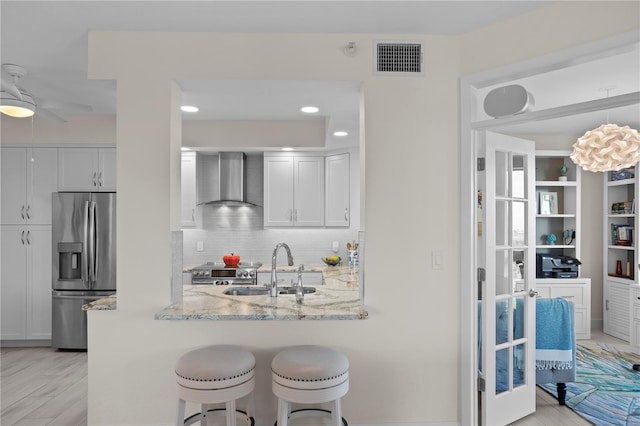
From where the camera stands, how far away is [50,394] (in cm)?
330

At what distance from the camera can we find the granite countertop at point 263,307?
2.45m

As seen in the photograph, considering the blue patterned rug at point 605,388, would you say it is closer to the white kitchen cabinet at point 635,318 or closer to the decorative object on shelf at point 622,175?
the white kitchen cabinet at point 635,318

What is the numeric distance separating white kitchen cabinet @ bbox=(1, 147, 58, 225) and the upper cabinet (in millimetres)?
5867

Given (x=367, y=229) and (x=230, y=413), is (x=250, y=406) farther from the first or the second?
(x=367, y=229)

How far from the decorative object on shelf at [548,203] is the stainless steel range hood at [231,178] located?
3.85 m

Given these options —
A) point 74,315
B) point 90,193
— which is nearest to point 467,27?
point 90,193

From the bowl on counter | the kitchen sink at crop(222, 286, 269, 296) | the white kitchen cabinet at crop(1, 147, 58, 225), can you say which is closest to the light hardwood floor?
the kitchen sink at crop(222, 286, 269, 296)

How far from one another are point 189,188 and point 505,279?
11.9ft

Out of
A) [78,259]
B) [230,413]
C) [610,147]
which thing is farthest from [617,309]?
[78,259]

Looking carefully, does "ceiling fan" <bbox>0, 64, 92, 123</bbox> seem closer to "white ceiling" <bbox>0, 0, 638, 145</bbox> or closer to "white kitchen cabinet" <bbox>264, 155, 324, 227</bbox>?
"white ceiling" <bbox>0, 0, 638, 145</bbox>

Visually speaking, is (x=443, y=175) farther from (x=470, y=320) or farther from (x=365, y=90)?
→ (x=470, y=320)

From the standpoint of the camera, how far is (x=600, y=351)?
4465 millimetres

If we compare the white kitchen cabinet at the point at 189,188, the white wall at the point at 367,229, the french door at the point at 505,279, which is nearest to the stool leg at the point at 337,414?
the white wall at the point at 367,229

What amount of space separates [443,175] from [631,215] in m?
3.59
